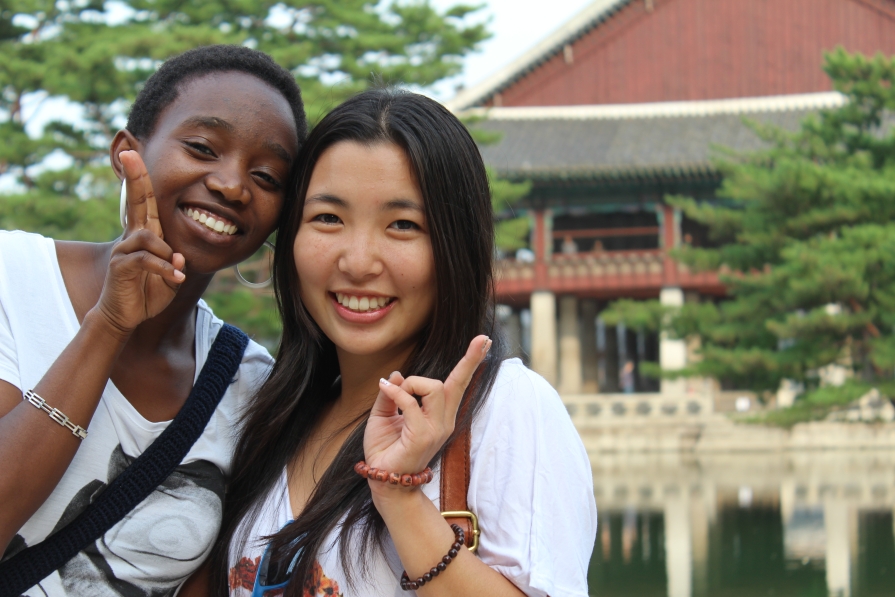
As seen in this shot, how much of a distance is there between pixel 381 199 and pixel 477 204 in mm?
151

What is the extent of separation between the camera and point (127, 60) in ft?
33.3

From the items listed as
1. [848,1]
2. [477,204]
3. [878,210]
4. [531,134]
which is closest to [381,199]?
[477,204]

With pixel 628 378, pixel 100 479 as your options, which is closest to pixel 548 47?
pixel 628 378

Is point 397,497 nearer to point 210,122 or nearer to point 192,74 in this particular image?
point 210,122

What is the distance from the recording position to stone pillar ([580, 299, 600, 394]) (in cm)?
1927

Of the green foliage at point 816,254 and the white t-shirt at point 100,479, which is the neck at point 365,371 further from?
the green foliage at point 816,254

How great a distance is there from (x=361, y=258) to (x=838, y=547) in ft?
21.8

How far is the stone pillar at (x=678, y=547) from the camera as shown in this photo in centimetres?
620

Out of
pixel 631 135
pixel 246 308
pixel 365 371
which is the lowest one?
pixel 365 371

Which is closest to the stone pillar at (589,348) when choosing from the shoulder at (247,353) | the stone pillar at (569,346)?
the stone pillar at (569,346)

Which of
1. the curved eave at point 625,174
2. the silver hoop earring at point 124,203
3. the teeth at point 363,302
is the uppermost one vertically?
the curved eave at point 625,174

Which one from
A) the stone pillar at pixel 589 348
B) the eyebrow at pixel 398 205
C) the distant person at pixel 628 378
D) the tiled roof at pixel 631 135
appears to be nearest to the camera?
the eyebrow at pixel 398 205

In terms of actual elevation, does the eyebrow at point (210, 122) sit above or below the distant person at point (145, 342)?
above

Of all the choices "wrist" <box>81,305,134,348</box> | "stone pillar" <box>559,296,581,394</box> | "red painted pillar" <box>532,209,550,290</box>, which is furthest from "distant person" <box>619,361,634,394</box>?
"wrist" <box>81,305,134,348</box>
